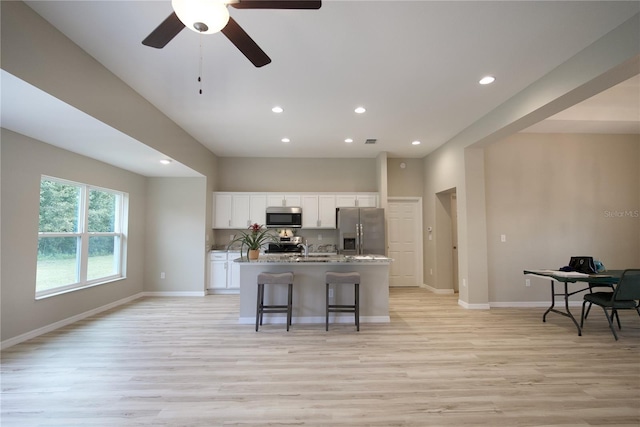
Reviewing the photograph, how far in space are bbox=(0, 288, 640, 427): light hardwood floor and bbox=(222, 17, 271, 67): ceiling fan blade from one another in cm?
246

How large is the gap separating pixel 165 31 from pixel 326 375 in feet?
9.32

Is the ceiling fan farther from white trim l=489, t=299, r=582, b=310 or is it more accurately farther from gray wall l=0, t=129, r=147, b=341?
white trim l=489, t=299, r=582, b=310

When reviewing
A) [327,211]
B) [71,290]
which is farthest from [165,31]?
[327,211]

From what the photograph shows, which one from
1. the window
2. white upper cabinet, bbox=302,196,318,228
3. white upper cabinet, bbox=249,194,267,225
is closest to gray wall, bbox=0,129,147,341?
the window

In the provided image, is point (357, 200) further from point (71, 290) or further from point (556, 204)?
point (71, 290)

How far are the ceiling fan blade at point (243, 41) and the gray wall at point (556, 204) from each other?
14.9ft

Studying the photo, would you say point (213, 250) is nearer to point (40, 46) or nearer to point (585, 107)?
point (40, 46)

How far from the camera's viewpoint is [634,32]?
225 centimetres

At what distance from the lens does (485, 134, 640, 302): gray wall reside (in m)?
4.94

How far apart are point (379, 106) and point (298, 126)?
137cm


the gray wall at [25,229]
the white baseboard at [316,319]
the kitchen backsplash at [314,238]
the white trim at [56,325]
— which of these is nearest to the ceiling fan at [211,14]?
the gray wall at [25,229]

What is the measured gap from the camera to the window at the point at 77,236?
149 inches

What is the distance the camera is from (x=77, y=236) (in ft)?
14.1

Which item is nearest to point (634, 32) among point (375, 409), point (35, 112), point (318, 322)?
point (375, 409)
